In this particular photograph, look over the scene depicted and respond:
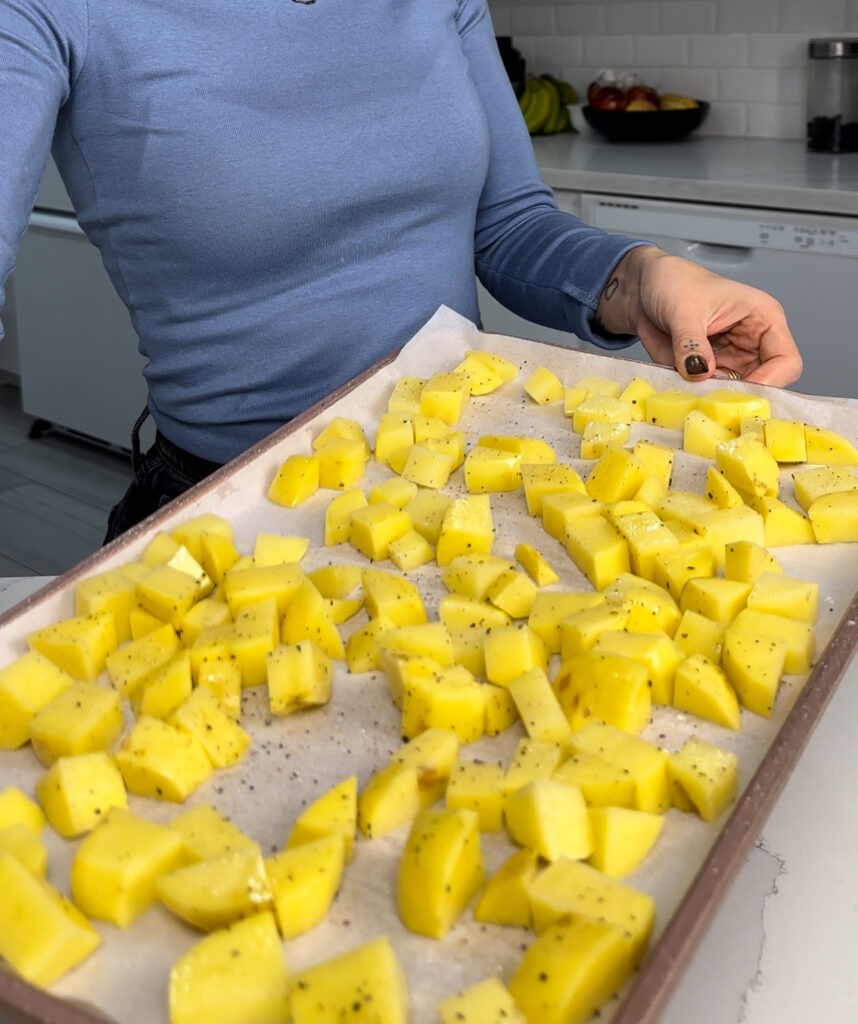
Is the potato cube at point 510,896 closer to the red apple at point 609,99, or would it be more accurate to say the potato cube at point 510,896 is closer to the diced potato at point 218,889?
the diced potato at point 218,889

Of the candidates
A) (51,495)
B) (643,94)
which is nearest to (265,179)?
(643,94)

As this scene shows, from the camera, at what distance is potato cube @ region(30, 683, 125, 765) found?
75 cm

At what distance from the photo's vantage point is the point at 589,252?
1358 mm

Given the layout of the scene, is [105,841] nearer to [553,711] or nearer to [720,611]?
[553,711]

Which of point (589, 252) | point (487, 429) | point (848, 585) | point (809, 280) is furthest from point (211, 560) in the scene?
point (809, 280)

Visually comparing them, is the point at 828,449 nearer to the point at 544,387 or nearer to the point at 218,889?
the point at 544,387

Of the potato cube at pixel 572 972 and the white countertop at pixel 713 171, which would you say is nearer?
the potato cube at pixel 572 972

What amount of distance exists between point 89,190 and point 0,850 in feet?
2.46

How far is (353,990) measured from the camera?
0.55m

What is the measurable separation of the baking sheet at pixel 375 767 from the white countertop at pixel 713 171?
121cm

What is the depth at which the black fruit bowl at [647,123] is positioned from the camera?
275cm

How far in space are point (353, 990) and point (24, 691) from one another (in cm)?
35

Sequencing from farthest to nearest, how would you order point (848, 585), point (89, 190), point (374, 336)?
point (374, 336)
point (89, 190)
point (848, 585)

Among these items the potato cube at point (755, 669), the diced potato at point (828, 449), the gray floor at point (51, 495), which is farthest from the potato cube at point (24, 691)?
the gray floor at point (51, 495)
